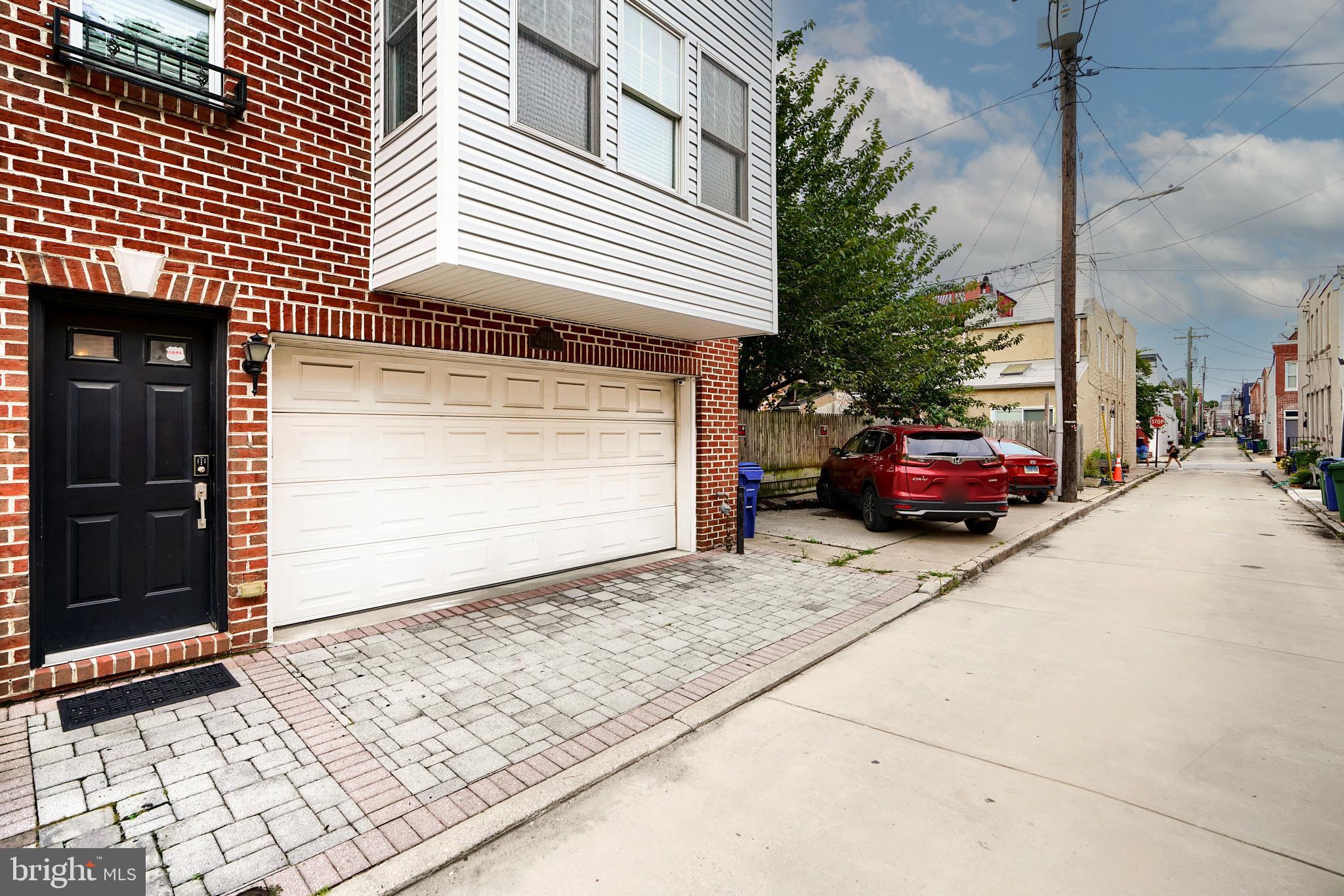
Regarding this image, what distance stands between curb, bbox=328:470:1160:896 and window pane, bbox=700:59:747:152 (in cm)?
505

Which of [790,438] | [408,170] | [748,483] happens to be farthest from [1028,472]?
[408,170]

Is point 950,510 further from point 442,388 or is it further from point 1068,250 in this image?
point 1068,250

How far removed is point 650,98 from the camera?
19.3 feet

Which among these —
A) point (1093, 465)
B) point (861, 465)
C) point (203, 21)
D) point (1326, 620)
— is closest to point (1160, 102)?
point (1093, 465)

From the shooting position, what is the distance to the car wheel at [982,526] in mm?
10055

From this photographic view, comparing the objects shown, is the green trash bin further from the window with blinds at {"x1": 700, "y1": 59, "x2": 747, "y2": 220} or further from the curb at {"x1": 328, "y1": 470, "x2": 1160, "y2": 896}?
the window with blinds at {"x1": 700, "y1": 59, "x2": 747, "y2": 220}

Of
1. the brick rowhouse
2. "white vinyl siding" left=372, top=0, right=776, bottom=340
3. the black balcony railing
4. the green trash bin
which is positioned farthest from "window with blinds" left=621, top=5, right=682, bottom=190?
the green trash bin

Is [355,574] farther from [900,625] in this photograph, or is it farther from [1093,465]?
[1093,465]

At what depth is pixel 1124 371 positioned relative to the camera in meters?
32.6

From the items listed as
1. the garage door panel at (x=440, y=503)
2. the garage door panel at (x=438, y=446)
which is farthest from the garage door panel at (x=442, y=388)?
the garage door panel at (x=440, y=503)

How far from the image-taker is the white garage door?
4.83m

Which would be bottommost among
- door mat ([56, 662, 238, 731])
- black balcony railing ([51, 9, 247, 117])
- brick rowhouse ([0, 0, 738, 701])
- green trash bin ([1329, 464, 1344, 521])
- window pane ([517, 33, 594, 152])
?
door mat ([56, 662, 238, 731])

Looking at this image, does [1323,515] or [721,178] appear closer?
[721,178]

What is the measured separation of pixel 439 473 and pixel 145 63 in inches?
129
